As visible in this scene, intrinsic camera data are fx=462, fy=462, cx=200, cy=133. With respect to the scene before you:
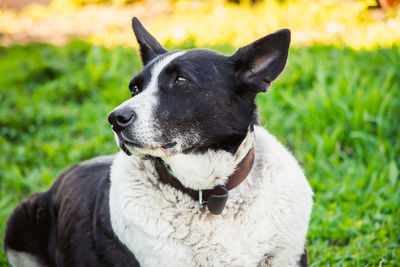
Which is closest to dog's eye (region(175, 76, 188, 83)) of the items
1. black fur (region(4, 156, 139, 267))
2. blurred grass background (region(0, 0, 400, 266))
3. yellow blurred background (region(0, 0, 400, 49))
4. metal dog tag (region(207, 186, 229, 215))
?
metal dog tag (region(207, 186, 229, 215))

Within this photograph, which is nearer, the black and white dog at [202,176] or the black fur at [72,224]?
the black and white dog at [202,176]

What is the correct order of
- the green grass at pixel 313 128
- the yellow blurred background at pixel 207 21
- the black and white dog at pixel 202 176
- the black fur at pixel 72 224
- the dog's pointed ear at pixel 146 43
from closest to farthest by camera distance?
the black and white dog at pixel 202 176 → the black fur at pixel 72 224 → the dog's pointed ear at pixel 146 43 → the green grass at pixel 313 128 → the yellow blurred background at pixel 207 21

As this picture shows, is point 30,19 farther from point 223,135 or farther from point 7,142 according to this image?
point 223,135

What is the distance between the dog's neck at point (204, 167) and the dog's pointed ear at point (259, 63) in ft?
0.92

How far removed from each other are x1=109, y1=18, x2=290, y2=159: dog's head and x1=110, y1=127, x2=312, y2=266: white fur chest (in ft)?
0.81

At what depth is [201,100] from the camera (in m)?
2.45

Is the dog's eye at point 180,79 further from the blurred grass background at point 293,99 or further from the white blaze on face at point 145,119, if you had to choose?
the blurred grass background at point 293,99

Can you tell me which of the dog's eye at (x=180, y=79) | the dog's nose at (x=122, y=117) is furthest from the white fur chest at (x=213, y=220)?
the dog's eye at (x=180, y=79)

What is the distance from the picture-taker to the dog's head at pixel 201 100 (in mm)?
2381

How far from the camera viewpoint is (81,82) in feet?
20.8

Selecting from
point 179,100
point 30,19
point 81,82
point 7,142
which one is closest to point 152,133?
point 179,100

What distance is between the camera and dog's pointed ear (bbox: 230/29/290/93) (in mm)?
2438

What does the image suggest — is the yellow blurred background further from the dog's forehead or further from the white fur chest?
the white fur chest

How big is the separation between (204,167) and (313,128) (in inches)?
100
